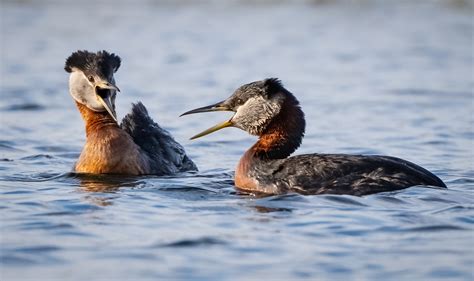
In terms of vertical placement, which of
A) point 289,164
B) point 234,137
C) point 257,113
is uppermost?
point 257,113

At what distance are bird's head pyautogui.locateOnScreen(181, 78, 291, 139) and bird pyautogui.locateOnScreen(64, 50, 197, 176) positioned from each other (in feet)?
3.78

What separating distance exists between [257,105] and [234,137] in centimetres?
476

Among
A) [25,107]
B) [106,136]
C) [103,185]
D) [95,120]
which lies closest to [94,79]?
[95,120]

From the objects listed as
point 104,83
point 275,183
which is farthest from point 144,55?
point 275,183

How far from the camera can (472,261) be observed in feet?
29.5

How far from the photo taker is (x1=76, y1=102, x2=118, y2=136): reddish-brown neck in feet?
44.3

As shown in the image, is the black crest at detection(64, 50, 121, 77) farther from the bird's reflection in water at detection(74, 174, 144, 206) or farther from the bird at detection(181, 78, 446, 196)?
the bird at detection(181, 78, 446, 196)

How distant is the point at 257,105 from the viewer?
12.5m

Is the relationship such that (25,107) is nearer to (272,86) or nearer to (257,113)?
(257,113)

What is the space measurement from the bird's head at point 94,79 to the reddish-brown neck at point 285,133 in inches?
84.0

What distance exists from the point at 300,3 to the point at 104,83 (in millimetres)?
19676

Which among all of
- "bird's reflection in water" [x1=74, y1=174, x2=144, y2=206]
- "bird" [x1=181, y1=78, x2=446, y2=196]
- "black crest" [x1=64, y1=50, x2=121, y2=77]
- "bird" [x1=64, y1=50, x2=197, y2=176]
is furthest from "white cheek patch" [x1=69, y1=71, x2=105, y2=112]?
"bird" [x1=181, y1=78, x2=446, y2=196]

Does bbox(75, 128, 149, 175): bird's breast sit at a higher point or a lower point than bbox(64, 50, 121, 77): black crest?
lower

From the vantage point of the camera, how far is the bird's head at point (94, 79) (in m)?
13.2
